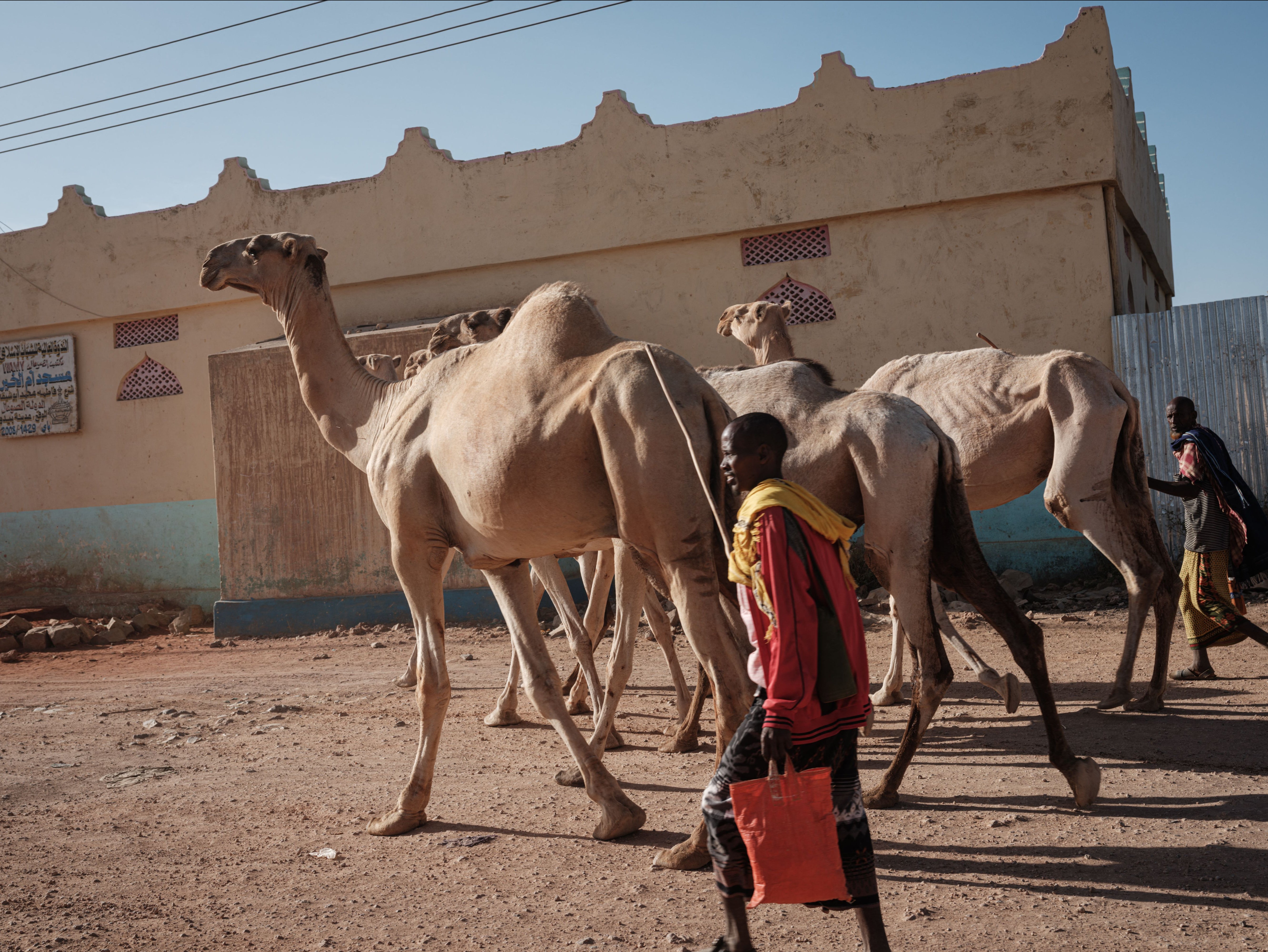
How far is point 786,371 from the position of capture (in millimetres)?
5633

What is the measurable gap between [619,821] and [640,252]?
1093 centimetres

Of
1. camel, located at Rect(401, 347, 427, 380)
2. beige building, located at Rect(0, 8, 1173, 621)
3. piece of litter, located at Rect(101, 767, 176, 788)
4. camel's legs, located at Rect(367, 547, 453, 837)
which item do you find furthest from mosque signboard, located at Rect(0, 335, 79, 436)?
camel's legs, located at Rect(367, 547, 453, 837)

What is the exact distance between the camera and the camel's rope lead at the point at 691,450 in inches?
150

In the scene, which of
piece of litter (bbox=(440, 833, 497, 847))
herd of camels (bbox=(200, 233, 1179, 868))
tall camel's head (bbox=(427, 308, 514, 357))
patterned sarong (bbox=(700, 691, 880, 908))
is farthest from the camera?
tall camel's head (bbox=(427, 308, 514, 357))

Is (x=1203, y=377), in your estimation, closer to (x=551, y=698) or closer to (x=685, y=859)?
(x=551, y=698)

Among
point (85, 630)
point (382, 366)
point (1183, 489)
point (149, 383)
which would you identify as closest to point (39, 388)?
point (149, 383)

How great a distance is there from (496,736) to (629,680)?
7.79 ft

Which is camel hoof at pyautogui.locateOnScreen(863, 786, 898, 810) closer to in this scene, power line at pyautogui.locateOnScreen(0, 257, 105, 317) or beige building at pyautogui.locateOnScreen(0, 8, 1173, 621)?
beige building at pyautogui.locateOnScreen(0, 8, 1173, 621)

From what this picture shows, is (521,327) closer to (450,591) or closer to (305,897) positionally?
(305,897)

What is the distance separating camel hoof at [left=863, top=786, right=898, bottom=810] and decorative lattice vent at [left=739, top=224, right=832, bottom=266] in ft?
32.7

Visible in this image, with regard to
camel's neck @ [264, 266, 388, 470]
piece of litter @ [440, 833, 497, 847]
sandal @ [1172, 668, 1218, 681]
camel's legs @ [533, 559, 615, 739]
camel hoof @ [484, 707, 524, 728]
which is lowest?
camel hoof @ [484, 707, 524, 728]

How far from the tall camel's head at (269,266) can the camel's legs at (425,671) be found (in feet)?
5.80

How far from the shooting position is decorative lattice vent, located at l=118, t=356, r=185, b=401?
17.0 metres

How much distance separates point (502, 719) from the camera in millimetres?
7074
